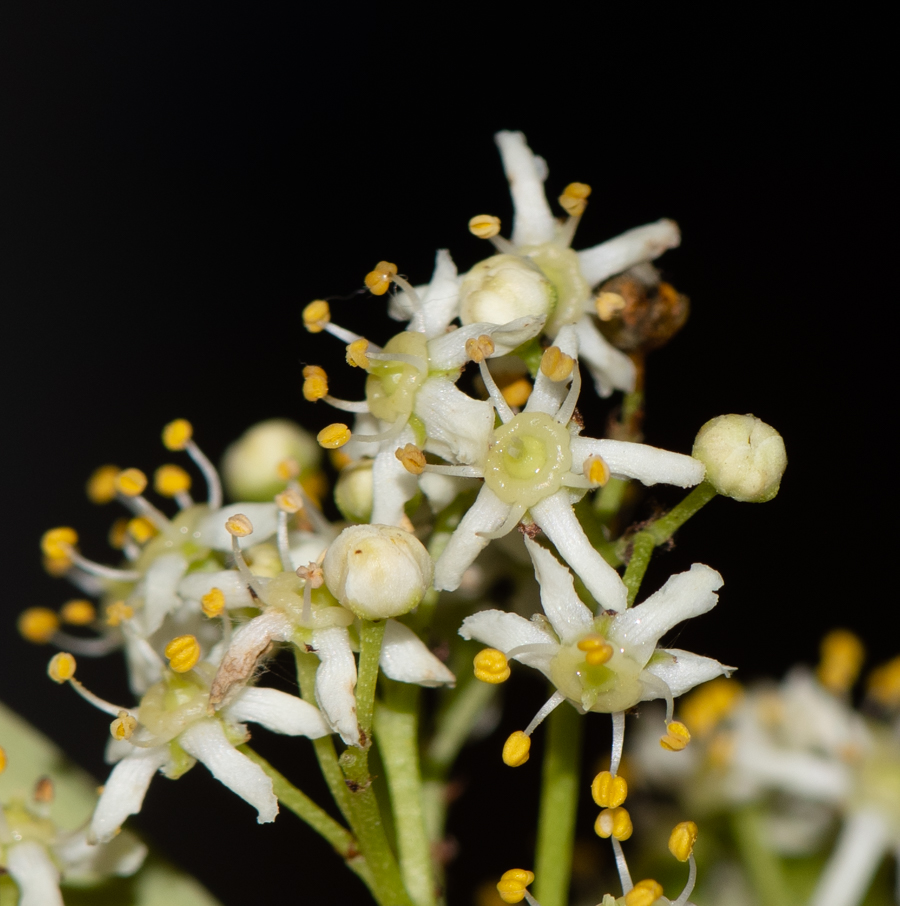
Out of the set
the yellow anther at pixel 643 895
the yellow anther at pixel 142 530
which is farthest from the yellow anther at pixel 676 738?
the yellow anther at pixel 142 530

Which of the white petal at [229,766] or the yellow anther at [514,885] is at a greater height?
the white petal at [229,766]

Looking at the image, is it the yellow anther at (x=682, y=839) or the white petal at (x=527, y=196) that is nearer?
the yellow anther at (x=682, y=839)

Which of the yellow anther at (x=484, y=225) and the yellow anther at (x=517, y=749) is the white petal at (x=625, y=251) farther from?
the yellow anther at (x=517, y=749)

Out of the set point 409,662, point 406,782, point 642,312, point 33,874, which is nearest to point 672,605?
point 409,662

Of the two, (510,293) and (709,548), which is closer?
(510,293)

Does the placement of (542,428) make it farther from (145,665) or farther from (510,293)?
(145,665)

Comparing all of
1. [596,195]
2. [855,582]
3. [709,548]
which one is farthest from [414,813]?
[596,195]

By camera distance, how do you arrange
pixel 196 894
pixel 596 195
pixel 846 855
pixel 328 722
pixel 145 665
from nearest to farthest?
pixel 328 722 → pixel 145 665 → pixel 196 894 → pixel 846 855 → pixel 596 195

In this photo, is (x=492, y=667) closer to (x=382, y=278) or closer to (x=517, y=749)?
(x=517, y=749)
